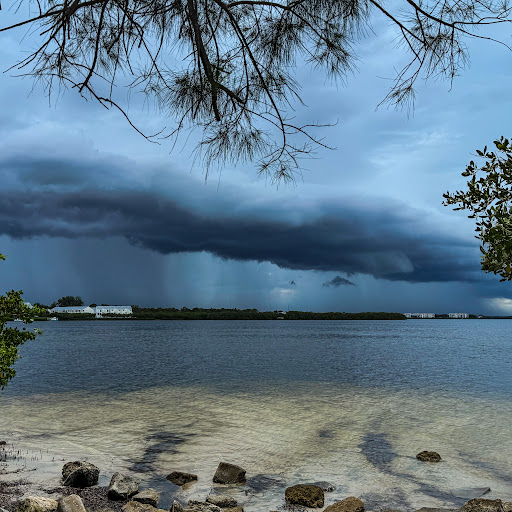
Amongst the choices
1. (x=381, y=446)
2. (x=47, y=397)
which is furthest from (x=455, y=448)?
(x=47, y=397)

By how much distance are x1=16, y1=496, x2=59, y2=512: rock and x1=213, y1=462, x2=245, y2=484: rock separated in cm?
296

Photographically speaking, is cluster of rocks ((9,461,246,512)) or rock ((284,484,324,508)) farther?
rock ((284,484,324,508))

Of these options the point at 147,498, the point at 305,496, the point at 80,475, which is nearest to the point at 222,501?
the point at 147,498

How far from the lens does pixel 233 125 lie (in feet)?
20.7

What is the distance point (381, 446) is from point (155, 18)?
10035 mm

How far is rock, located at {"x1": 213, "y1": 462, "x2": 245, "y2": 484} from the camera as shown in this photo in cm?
781

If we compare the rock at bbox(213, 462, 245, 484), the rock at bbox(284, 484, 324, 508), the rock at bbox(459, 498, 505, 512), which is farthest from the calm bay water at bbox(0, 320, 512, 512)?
the rock at bbox(459, 498, 505, 512)

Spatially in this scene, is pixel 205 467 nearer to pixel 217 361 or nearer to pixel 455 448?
pixel 455 448

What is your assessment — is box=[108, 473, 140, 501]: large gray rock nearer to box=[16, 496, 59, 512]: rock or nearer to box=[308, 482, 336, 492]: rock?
box=[16, 496, 59, 512]: rock

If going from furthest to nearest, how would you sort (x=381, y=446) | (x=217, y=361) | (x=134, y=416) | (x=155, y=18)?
(x=217, y=361)
(x=134, y=416)
(x=381, y=446)
(x=155, y=18)

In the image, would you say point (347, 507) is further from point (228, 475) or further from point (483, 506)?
point (228, 475)

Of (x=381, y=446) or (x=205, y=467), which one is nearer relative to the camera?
(x=205, y=467)

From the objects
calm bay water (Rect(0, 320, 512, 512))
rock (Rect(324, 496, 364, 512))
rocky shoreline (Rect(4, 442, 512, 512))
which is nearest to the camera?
rocky shoreline (Rect(4, 442, 512, 512))

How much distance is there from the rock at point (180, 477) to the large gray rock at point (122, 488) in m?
1.10
